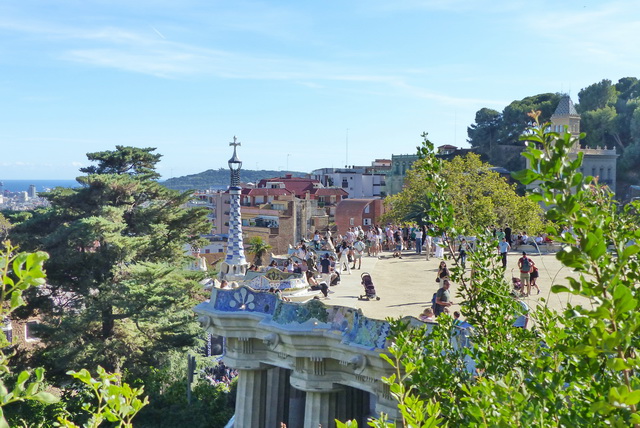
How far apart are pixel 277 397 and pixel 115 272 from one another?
12328 mm

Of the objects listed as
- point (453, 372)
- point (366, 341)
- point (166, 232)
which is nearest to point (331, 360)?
point (366, 341)

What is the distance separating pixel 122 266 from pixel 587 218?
79.9 feet

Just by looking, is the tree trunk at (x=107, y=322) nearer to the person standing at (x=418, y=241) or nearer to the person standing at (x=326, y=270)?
the person standing at (x=326, y=270)

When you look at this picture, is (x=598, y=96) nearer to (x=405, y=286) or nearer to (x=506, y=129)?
(x=506, y=129)

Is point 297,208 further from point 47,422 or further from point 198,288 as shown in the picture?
point 47,422

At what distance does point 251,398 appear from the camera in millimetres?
14836

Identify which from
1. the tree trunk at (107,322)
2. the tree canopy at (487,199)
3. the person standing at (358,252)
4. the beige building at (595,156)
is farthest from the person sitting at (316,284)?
the beige building at (595,156)

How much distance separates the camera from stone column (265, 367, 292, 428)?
599 inches

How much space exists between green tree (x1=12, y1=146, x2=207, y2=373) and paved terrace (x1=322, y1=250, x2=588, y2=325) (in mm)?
7218

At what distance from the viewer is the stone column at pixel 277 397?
1521 cm

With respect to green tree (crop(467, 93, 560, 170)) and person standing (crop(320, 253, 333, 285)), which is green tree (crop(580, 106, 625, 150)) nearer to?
→ green tree (crop(467, 93, 560, 170))

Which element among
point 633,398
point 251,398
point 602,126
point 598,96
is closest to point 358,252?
point 251,398

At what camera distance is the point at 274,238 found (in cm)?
5525

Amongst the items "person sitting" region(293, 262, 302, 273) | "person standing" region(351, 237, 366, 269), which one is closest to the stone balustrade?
"person sitting" region(293, 262, 302, 273)
